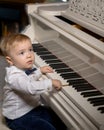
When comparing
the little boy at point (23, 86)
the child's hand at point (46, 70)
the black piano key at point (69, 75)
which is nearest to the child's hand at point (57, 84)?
the little boy at point (23, 86)

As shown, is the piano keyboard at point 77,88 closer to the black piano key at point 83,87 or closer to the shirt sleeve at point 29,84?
the black piano key at point 83,87

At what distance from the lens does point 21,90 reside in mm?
1651

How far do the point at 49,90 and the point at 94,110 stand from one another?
1.09 ft

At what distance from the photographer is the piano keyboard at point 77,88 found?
1.37m

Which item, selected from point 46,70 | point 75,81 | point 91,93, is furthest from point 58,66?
point 91,93

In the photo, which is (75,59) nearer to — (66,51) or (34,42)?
(66,51)

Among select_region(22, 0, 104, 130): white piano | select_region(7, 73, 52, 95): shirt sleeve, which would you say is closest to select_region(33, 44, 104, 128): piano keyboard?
select_region(22, 0, 104, 130): white piano

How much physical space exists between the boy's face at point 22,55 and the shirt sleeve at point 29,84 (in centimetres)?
8

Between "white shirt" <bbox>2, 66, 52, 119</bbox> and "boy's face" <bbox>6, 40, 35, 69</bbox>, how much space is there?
0.04m

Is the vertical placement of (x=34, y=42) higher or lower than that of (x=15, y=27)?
higher

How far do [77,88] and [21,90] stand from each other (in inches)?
12.8

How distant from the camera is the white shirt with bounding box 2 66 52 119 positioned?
1601 mm

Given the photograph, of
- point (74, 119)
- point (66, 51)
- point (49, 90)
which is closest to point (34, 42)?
point (66, 51)

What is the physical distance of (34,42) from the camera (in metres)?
2.31
